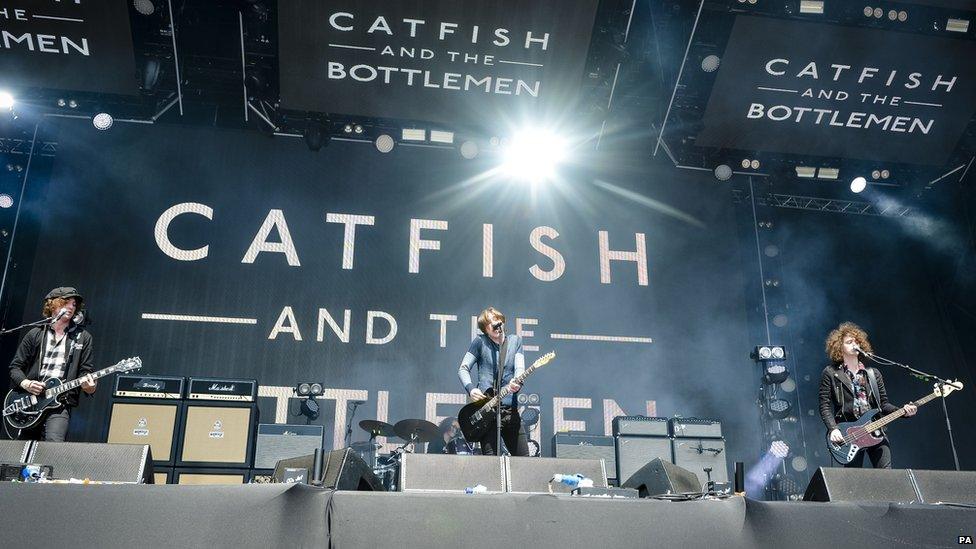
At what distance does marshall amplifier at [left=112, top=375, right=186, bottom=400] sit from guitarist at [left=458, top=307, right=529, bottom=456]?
2.90 m

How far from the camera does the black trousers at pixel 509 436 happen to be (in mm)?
5781

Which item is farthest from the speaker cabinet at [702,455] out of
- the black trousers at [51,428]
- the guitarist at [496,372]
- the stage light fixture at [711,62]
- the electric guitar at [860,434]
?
the black trousers at [51,428]

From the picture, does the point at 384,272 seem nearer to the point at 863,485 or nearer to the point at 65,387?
the point at 65,387

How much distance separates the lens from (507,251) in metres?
9.41

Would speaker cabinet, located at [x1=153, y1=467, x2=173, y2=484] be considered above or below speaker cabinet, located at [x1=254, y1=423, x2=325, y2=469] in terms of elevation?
below

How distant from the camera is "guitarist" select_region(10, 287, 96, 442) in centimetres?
581

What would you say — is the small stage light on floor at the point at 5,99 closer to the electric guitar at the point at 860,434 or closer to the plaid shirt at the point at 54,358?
Result: the plaid shirt at the point at 54,358

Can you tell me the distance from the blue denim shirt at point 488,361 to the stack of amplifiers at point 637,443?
2340 mm

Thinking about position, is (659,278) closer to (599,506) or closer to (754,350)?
(754,350)

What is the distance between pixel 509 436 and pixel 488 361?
597 mm

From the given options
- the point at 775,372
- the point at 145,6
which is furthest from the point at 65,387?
the point at 775,372

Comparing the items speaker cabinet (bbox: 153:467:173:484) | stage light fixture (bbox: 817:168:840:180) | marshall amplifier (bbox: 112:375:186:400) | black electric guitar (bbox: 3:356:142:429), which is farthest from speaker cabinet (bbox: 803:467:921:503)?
stage light fixture (bbox: 817:168:840:180)

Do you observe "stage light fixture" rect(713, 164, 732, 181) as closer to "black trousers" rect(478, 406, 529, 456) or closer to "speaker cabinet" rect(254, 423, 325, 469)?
"black trousers" rect(478, 406, 529, 456)

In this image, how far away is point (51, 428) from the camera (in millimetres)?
5734
